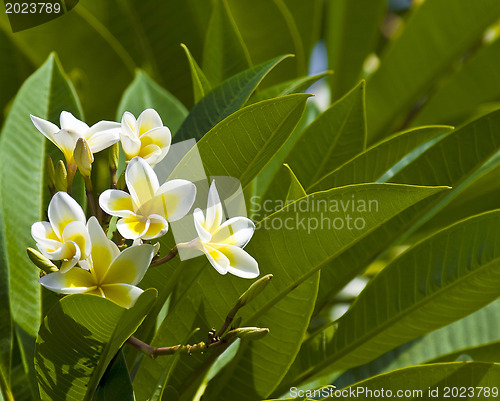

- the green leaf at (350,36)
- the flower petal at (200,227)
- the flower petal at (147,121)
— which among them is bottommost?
the flower petal at (200,227)

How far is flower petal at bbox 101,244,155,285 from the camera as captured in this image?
56 centimetres

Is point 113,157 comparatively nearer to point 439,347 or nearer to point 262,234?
point 262,234

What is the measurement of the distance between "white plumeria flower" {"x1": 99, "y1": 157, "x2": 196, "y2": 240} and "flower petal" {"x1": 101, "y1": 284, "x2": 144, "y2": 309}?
0.18 feet

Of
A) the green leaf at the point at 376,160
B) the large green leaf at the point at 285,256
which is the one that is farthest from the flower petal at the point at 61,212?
the green leaf at the point at 376,160

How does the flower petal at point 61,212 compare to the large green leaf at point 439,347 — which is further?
the large green leaf at point 439,347

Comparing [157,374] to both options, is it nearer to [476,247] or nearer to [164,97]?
[476,247]

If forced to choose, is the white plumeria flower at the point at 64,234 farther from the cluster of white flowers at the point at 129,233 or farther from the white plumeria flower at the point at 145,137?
the white plumeria flower at the point at 145,137

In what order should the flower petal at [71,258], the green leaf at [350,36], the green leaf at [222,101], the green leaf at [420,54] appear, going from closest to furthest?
the flower petal at [71,258] → the green leaf at [222,101] → the green leaf at [420,54] → the green leaf at [350,36]

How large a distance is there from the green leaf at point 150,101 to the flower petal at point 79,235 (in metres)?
0.56

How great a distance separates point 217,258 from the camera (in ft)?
1.94

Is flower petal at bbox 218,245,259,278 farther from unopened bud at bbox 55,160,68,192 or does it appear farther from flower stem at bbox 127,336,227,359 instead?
unopened bud at bbox 55,160,68,192

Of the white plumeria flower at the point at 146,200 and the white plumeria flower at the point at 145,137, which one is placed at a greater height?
the white plumeria flower at the point at 145,137

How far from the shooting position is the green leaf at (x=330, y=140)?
96 centimetres

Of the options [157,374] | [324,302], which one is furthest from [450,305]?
[157,374]
